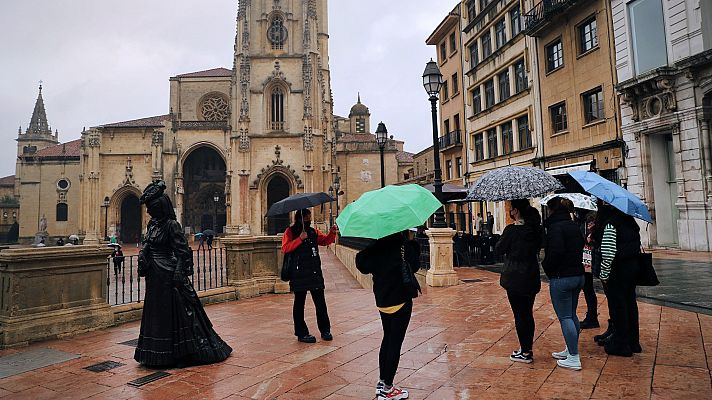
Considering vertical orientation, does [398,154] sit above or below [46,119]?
below

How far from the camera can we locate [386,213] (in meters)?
3.47

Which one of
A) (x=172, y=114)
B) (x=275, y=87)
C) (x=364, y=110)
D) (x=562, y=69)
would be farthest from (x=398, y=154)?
(x=562, y=69)

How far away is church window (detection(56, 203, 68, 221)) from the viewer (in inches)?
1857

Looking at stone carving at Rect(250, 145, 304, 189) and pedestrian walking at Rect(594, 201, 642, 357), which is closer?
→ pedestrian walking at Rect(594, 201, 642, 357)

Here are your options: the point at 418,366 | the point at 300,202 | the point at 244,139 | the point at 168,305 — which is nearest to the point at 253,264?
the point at 300,202

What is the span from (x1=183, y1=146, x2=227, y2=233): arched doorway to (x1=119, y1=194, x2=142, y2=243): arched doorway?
16.9ft

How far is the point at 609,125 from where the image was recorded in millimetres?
16766

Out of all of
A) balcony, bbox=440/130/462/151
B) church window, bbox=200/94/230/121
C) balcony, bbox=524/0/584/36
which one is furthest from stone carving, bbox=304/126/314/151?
balcony, bbox=524/0/584/36

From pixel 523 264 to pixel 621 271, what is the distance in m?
1.21

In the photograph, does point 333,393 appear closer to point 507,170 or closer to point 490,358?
point 490,358

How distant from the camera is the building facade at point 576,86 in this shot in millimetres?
16859

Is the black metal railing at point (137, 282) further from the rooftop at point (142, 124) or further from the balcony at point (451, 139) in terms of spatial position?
the rooftop at point (142, 124)

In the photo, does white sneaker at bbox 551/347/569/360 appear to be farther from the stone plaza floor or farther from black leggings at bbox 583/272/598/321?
black leggings at bbox 583/272/598/321

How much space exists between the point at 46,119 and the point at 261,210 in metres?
74.9
